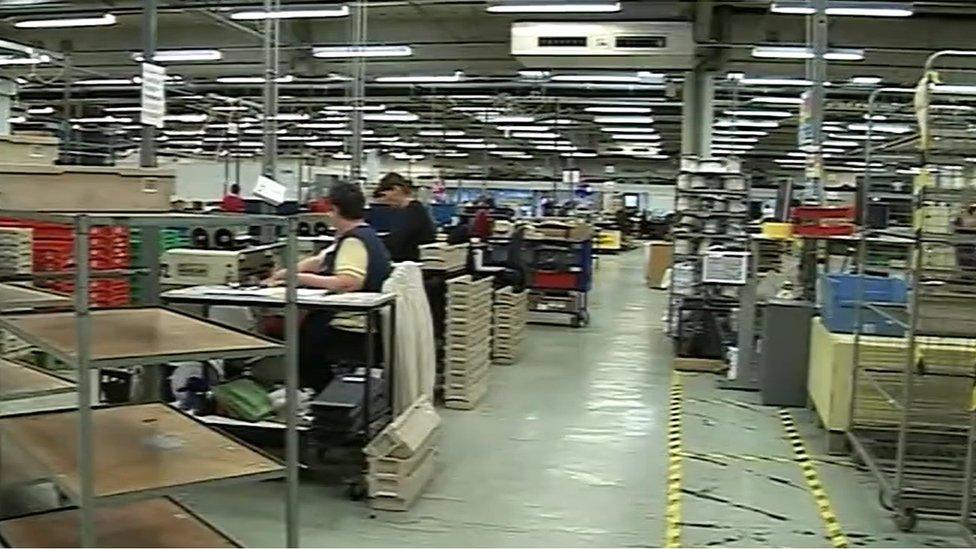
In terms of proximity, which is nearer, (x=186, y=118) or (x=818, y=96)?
(x=818, y=96)

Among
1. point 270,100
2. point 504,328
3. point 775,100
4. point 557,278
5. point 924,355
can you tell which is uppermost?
point 775,100

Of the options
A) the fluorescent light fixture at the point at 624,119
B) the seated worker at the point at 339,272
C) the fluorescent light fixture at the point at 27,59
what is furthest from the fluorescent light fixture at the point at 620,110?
the seated worker at the point at 339,272

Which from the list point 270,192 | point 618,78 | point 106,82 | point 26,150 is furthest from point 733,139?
point 26,150

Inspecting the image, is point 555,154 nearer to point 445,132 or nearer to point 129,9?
point 445,132

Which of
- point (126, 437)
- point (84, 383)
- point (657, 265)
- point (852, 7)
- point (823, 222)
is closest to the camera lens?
point (84, 383)

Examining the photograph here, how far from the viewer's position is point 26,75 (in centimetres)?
1468

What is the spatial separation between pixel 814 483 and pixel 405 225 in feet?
10.8

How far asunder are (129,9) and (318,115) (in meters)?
8.09

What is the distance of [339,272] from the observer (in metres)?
4.83

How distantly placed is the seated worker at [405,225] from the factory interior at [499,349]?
0.02 meters

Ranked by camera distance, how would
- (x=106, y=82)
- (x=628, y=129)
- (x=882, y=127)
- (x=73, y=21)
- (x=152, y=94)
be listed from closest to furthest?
(x=152, y=94)
(x=73, y=21)
(x=106, y=82)
(x=882, y=127)
(x=628, y=129)

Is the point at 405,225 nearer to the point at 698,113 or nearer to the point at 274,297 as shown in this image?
the point at 274,297

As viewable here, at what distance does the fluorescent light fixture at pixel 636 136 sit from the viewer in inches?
1058

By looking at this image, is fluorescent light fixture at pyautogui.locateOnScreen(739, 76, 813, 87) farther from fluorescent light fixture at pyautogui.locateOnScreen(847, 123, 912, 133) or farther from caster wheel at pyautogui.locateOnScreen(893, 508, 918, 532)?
caster wheel at pyautogui.locateOnScreen(893, 508, 918, 532)
